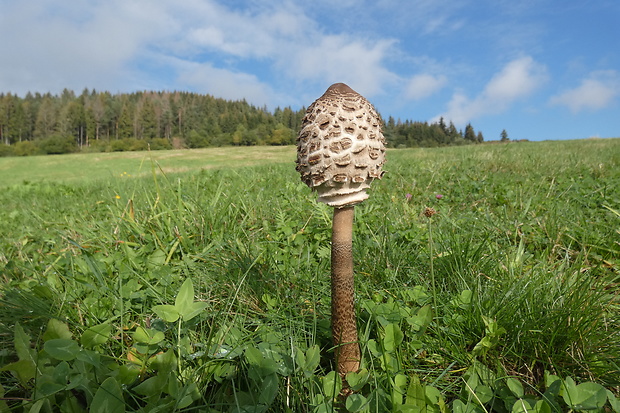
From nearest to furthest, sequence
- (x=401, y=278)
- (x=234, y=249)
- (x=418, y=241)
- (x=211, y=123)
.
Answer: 1. (x=401, y=278)
2. (x=234, y=249)
3. (x=418, y=241)
4. (x=211, y=123)

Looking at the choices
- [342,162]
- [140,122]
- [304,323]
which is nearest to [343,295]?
[304,323]

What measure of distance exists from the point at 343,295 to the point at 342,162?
63cm

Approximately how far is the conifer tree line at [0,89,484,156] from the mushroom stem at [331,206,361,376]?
280 feet

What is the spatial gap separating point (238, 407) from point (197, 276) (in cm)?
133

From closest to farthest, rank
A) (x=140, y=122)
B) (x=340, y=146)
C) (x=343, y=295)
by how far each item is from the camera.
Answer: (x=340, y=146)
(x=343, y=295)
(x=140, y=122)

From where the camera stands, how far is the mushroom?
1.46 m

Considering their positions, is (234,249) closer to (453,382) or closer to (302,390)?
(302,390)

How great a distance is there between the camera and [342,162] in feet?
4.75

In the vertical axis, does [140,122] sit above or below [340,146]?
above

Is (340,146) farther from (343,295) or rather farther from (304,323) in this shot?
(304,323)

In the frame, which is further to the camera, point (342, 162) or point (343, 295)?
point (343, 295)

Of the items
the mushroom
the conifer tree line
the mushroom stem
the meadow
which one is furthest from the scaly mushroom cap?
the conifer tree line

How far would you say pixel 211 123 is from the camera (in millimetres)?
99562

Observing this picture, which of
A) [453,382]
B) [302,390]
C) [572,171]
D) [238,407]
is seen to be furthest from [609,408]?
[572,171]
